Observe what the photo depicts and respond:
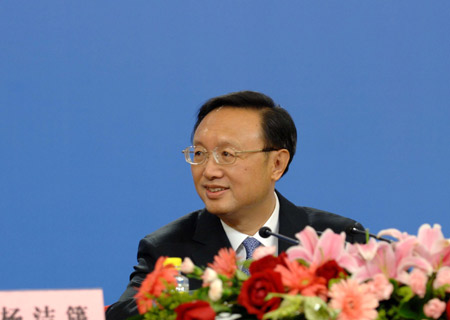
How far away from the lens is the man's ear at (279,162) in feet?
6.58

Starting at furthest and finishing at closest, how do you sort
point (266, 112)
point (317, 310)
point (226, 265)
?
1. point (266, 112)
2. point (226, 265)
3. point (317, 310)

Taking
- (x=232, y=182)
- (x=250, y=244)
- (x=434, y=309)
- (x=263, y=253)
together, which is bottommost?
(x=434, y=309)

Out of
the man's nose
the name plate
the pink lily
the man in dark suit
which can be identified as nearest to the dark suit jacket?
the man in dark suit

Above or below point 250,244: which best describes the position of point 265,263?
below

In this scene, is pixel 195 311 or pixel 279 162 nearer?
pixel 195 311

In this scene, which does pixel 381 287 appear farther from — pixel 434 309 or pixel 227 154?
pixel 227 154

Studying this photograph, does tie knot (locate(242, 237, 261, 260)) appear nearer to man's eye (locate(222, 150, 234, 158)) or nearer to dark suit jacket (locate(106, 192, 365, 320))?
dark suit jacket (locate(106, 192, 365, 320))

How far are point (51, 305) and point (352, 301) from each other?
39 cm

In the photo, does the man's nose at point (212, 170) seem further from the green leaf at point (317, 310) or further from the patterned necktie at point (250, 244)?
the green leaf at point (317, 310)

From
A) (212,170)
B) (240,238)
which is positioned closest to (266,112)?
(212,170)

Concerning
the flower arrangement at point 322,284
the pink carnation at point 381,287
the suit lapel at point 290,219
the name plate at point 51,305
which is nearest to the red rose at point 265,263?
the flower arrangement at point 322,284

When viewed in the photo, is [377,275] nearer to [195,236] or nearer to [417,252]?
[417,252]

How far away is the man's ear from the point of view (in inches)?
79.0

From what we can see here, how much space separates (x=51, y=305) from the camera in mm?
931
